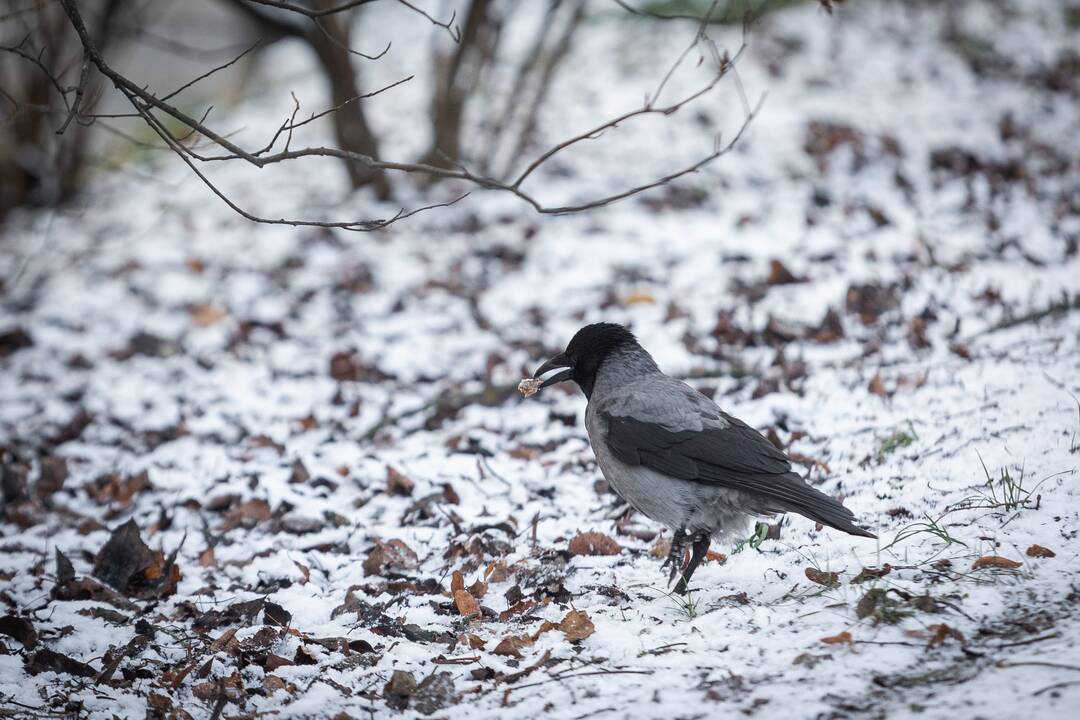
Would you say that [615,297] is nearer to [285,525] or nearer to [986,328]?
[986,328]

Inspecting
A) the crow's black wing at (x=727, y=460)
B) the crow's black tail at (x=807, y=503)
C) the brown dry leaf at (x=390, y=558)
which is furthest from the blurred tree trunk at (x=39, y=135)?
the crow's black tail at (x=807, y=503)

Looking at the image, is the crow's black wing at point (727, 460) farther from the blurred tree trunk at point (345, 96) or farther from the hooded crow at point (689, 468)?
the blurred tree trunk at point (345, 96)

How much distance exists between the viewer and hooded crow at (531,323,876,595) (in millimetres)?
3699

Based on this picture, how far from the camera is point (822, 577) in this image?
3551 millimetres

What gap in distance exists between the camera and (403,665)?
346cm

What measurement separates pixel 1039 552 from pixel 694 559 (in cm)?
132

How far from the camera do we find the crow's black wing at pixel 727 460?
3.54 m

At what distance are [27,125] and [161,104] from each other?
8.47 metres

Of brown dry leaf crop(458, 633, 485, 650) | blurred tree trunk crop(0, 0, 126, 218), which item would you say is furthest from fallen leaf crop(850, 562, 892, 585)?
blurred tree trunk crop(0, 0, 126, 218)

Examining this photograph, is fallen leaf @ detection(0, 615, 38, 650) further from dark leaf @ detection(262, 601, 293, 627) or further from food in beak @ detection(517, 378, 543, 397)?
food in beak @ detection(517, 378, 543, 397)

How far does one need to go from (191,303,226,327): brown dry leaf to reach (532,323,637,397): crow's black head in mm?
4303

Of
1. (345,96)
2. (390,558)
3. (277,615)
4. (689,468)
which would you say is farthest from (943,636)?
(345,96)

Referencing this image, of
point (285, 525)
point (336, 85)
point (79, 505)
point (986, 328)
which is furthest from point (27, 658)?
point (336, 85)

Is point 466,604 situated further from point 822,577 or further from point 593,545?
point 822,577
